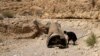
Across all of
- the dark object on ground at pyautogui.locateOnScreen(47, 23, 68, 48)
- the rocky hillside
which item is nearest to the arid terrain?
the rocky hillside

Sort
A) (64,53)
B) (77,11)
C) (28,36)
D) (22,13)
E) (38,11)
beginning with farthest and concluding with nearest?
(22,13) → (38,11) → (77,11) → (28,36) → (64,53)

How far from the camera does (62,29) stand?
1300 centimetres

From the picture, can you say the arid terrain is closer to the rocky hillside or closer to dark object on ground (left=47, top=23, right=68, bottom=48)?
the rocky hillside

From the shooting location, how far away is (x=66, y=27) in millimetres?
14383

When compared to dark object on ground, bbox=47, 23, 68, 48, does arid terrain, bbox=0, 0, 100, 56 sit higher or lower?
lower

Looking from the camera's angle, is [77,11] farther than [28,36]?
Yes

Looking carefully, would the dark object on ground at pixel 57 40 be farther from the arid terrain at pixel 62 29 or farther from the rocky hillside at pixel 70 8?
the rocky hillside at pixel 70 8

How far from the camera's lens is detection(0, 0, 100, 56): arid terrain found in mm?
10016

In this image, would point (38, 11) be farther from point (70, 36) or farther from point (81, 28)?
point (70, 36)

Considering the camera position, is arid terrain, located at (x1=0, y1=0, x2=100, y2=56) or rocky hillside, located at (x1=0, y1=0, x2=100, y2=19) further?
rocky hillside, located at (x1=0, y1=0, x2=100, y2=19)

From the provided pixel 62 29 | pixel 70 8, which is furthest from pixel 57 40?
pixel 70 8

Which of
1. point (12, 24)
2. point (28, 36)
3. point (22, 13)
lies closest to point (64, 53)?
point (28, 36)

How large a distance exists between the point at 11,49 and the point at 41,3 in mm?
8668

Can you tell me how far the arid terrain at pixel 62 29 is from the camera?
394 inches
